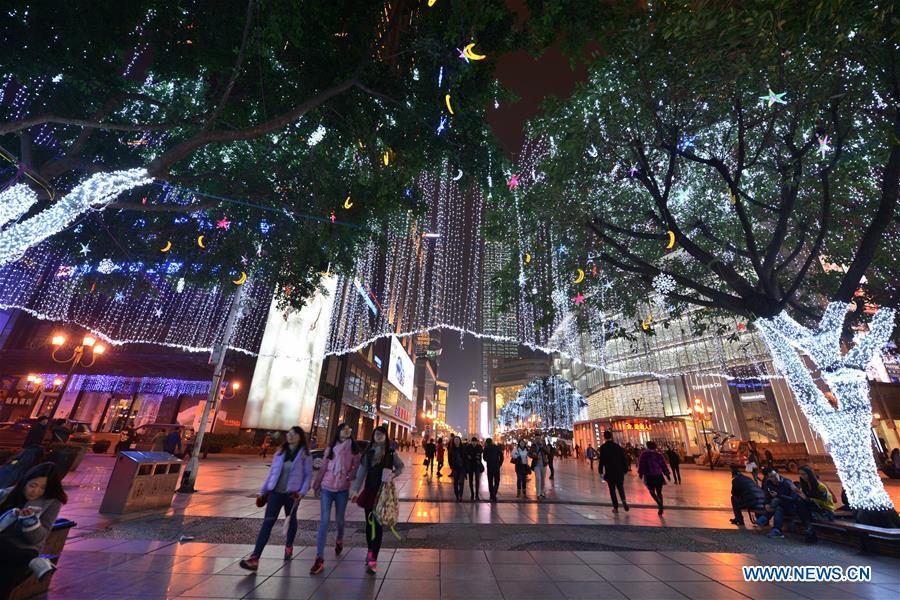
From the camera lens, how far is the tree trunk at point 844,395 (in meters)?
7.24

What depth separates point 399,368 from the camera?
209ft

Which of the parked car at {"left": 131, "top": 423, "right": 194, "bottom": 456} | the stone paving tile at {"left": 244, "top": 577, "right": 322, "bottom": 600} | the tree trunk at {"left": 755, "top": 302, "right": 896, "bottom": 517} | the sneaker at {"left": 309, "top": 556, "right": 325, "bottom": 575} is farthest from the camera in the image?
the parked car at {"left": 131, "top": 423, "right": 194, "bottom": 456}

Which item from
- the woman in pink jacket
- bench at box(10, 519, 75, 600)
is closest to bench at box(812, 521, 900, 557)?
the woman in pink jacket

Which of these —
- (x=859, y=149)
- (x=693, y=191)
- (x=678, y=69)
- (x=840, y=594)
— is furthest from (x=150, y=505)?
(x=859, y=149)

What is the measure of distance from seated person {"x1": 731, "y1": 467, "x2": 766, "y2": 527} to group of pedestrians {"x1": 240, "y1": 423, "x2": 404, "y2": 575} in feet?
27.0

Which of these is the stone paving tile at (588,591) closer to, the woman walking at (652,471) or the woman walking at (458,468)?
the woman walking at (652,471)

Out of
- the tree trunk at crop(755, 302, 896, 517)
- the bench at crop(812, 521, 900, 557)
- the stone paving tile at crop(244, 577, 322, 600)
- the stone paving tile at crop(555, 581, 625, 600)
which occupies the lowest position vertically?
the stone paving tile at crop(244, 577, 322, 600)

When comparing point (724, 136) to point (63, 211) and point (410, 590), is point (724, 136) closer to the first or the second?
point (410, 590)

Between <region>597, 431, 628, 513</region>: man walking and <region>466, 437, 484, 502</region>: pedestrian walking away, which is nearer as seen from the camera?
<region>597, 431, 628, 513</region>: man walking

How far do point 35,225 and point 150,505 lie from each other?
675 cm

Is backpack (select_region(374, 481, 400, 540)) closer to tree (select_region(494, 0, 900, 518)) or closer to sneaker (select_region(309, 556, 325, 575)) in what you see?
sneaker (select_region(309, 556, 325, 575))

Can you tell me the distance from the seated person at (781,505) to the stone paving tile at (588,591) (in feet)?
18.7

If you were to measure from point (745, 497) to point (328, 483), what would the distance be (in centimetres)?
913

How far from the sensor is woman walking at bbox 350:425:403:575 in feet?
16.1
